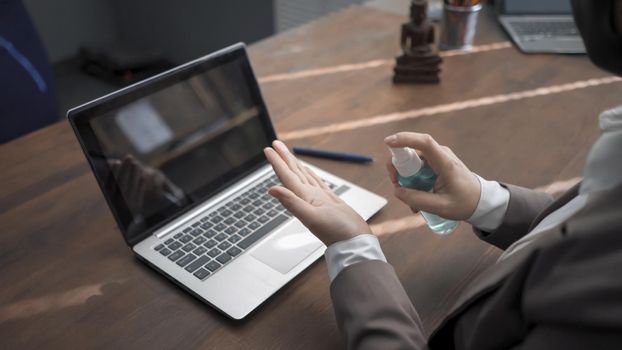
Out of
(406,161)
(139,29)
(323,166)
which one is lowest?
(139,29)

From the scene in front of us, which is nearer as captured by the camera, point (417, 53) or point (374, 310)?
point (374, 310)

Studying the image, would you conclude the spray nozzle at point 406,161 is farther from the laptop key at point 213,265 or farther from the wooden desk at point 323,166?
the laptop key at point 213,265

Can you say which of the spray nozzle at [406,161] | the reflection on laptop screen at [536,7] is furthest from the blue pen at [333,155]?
the reflection on laptop screen at [536,7]

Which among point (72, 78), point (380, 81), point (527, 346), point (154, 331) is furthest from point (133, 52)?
point (527, 346)

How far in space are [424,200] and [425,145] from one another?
0.08m

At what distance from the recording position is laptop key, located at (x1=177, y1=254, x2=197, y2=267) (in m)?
0.78

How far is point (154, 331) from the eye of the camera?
0.71m

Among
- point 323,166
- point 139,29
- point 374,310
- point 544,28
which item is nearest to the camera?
point 374,310

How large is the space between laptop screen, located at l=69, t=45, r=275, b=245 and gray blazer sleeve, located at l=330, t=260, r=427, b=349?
0.33m

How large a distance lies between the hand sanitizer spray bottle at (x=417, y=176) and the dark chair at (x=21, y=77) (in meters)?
1.06

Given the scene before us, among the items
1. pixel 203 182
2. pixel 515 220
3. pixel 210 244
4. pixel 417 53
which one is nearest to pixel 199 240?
pixel 210 244

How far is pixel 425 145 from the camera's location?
2.52 ft

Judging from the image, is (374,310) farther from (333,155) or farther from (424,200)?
(333,155)

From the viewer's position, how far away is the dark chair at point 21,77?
1.36 metres
